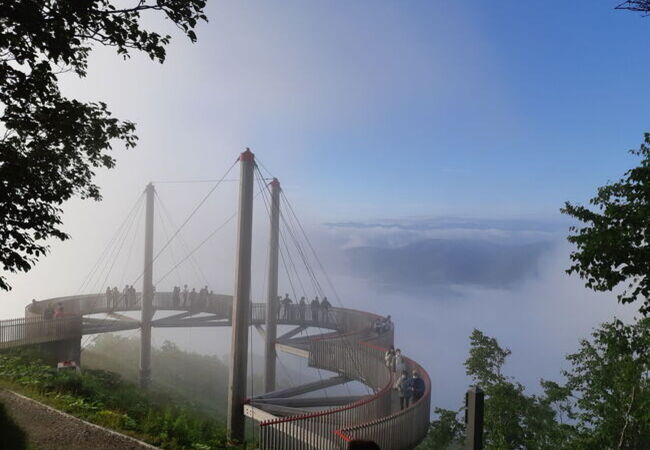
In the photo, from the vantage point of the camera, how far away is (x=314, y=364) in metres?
19.1

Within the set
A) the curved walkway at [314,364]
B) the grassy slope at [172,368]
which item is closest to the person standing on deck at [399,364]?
the curved walkway at [314,364]

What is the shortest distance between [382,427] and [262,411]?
18.5ft

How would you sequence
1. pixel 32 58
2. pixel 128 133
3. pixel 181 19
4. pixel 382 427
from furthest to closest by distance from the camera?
1. pixel 382 427
2. pixel 128 133
3. pixel 181 19
4. pixel 32 58

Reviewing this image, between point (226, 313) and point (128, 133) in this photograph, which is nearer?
point (128, 133)

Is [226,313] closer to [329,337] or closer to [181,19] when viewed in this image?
[329,337]

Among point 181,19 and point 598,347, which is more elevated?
point 181,19

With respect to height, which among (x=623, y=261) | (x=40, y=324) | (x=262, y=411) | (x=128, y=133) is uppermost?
(x=128, y=133)

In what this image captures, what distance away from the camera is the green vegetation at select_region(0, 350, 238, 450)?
10789 mm

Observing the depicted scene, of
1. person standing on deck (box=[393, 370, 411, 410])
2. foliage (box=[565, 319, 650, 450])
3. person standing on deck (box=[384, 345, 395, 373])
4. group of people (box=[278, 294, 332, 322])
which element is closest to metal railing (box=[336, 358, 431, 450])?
person standing on deck (box=[393, 370, 411, 410])

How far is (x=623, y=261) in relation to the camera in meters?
11.6

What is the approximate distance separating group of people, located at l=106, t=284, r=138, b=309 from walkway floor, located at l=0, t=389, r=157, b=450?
1671 cm

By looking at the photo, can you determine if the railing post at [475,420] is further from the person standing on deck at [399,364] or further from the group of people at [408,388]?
the person standing on deck at [399,364]

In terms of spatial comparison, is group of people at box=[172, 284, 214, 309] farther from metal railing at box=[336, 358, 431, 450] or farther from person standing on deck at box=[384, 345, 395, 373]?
metal railing at box=[336, 358, 431, 450]

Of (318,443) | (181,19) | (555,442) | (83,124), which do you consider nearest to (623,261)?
(318,443)
